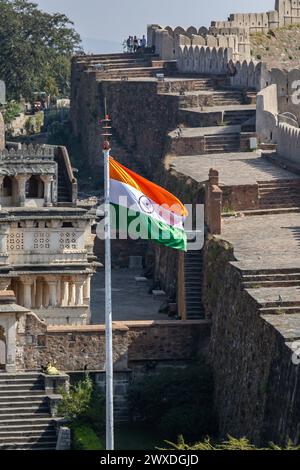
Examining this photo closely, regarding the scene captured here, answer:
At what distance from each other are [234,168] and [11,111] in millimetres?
36185

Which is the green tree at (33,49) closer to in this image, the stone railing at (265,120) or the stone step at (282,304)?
the stone railing at (265,120)

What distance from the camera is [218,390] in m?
56.2

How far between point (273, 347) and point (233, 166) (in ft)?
62.8

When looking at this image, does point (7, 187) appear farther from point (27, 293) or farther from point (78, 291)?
point (78, 291)

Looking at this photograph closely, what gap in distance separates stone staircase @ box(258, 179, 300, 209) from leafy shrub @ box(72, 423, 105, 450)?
12.1 meters

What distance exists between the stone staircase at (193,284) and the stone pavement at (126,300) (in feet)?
2.90

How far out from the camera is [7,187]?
61625 mm

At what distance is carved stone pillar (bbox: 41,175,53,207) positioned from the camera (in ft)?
201

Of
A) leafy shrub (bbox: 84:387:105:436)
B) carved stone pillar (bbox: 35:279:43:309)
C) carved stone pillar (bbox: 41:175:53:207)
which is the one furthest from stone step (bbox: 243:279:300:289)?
carved stone pillar (bbox: 41:175:53:207)

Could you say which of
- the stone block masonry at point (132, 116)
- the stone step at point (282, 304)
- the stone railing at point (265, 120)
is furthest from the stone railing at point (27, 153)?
the stone block masonry at point (132, 116)

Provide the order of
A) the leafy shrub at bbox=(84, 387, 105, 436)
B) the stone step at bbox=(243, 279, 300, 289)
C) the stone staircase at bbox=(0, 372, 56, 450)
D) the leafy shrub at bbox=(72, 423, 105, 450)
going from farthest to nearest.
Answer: the leafy shrub at bbox=(84, 387, 105, 436) < the stone step at bbox=(243, 279, 300, 289) < the stone staircase at bbox=(0, 372, 56, 450) < the leafy shrub at bbox=(72, 423, 105, 450)

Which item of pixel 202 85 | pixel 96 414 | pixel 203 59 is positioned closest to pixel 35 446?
pixel 96 414

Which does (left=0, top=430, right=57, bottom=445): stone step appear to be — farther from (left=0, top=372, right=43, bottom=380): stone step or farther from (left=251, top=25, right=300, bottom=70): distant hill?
(left=251, top=25, right=300, bottom=70): distant hill

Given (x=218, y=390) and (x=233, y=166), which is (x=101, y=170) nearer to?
(x=233, y=166)
